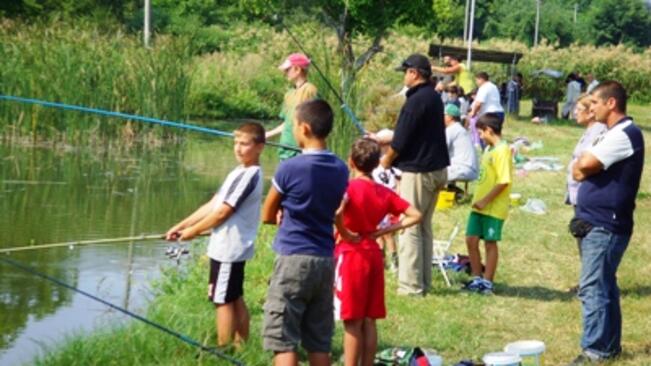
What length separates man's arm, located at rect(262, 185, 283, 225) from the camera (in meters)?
5.59

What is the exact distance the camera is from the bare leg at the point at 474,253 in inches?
361

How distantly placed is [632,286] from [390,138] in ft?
7.23

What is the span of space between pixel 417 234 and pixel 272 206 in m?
3.09

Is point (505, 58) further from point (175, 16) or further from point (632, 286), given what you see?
point (632, 286)

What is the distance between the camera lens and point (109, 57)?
18.8 m

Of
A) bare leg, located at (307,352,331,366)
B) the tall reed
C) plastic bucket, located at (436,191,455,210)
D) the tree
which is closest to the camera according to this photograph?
bare leg, located at (307,352,331,366)

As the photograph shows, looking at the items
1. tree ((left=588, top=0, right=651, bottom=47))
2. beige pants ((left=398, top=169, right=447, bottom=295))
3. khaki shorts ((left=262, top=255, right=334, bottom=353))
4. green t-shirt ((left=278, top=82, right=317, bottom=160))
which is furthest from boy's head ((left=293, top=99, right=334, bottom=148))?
tree ((left=588, top=0, right=651, bottom=47))

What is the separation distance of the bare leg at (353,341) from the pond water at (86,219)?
6.80 ft

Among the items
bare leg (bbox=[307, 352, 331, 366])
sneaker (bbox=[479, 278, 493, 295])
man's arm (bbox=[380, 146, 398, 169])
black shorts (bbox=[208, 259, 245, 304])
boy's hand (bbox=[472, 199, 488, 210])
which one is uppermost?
man's arm (bbox=[380, 146, 398, 169])

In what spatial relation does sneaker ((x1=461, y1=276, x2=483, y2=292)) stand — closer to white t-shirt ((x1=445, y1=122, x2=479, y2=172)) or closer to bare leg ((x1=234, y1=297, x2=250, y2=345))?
bare leg ((x1=234, y1=297, x2=250, y2=345))

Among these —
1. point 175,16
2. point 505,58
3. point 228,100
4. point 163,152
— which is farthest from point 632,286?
point 175,16

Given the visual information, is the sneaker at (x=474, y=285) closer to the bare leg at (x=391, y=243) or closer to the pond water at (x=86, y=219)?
the bare leg at (x=391, y=243)

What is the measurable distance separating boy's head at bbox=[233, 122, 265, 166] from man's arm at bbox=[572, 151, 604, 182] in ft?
5.75

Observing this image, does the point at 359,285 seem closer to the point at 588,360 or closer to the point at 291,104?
the point at 588,360
